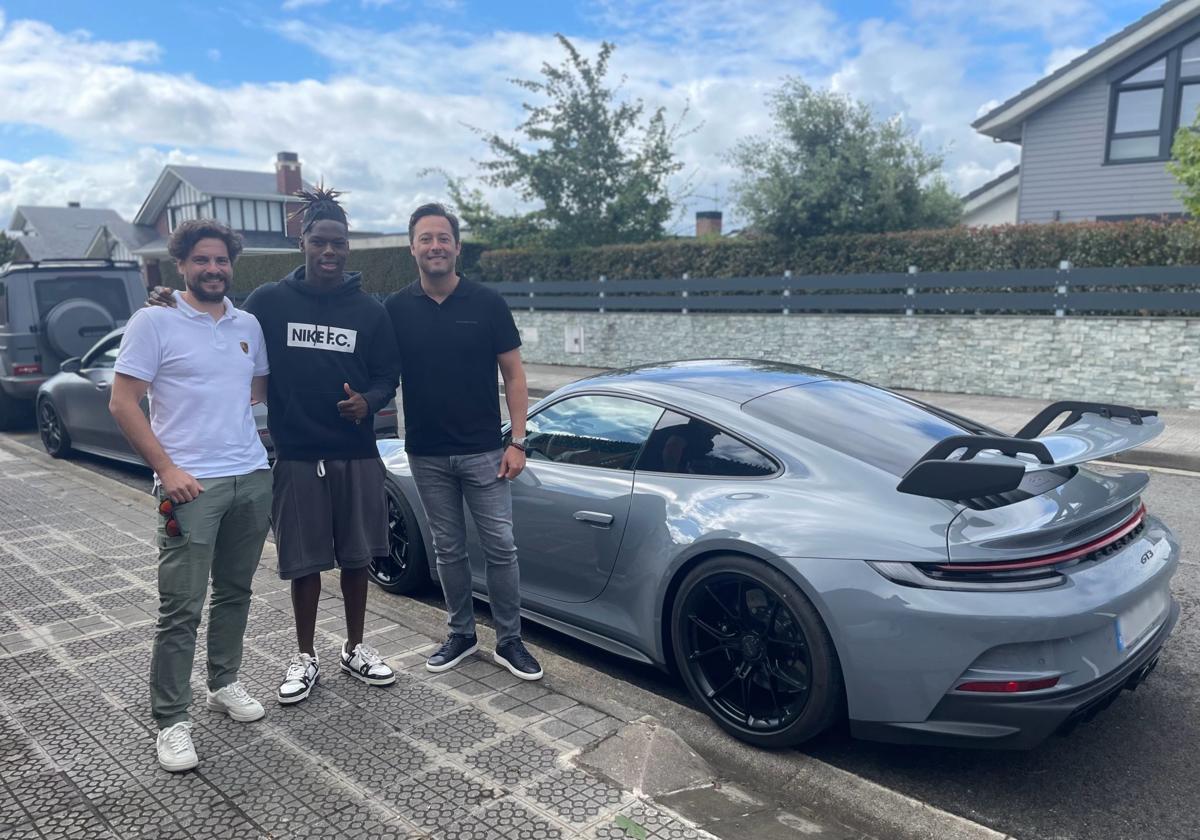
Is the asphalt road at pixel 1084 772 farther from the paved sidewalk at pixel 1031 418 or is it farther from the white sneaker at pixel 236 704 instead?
the paved sidewalk at pixel 1031 418

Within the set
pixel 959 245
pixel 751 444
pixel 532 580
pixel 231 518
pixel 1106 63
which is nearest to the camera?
pixel 231 518

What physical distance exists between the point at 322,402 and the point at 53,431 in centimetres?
740

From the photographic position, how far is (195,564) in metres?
3.03

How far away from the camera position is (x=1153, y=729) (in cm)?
332

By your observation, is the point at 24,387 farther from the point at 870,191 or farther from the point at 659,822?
the point at 870,191

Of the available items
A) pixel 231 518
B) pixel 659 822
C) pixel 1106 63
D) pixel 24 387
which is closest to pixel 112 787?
pixel 231 518

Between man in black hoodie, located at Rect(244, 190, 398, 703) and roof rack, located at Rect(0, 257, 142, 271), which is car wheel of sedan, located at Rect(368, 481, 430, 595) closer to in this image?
man in black hoodie, located at Rect(244, 190, 398, 703)

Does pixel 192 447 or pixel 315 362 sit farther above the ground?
pixel 315 362

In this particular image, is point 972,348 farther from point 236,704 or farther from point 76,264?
point 236,704

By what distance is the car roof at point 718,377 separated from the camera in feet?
12.5

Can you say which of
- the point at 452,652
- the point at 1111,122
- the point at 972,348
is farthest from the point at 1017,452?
the point at 1111,122

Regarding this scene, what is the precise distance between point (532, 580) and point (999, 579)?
6.63ft

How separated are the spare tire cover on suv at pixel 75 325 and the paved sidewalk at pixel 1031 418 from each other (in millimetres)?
5606

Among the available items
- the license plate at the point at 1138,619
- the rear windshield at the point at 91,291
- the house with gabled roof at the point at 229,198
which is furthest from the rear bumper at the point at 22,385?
the house with gabled roof at the point at 229,198
